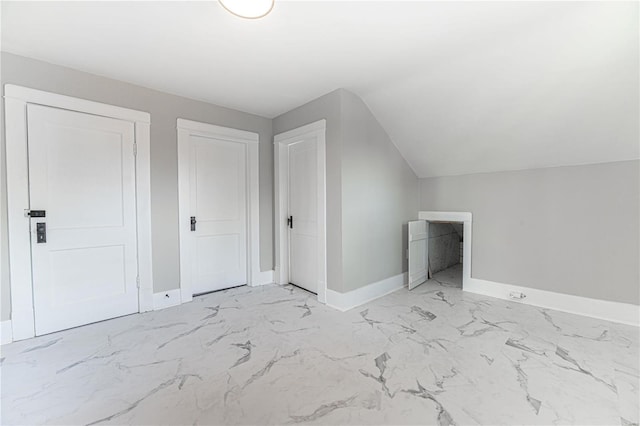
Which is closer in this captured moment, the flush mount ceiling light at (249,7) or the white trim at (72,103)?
the flush mount ceiling light at (249,7)

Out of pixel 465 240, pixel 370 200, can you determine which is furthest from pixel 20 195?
pixel 465 240

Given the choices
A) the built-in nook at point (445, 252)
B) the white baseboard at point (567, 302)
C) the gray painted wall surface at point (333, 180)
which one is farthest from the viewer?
the built-in nook at point (445, 252)

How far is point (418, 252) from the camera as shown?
3.93m

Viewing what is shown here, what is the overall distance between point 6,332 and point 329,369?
2.80 metres

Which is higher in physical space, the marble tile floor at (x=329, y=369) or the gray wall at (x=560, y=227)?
the gray wall at (x=560, y=227)

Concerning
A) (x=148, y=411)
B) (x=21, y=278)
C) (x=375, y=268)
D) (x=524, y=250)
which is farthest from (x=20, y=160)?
(x=524, y=250)

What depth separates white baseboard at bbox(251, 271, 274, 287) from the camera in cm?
391

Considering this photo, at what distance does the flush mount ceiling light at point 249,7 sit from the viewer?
1.60 metres

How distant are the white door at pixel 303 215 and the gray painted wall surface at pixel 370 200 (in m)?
0.52

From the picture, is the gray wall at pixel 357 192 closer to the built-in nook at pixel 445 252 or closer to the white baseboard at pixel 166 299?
the built-in nook at pixel 445 252

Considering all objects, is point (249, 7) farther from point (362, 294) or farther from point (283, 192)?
point (362, 294)

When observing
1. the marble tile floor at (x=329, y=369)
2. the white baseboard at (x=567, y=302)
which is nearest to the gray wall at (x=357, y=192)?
the marble tile floor at (x=329, y=369)

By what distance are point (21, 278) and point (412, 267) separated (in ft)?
13.6

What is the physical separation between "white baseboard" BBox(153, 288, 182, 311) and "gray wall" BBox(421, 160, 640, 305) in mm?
3769
